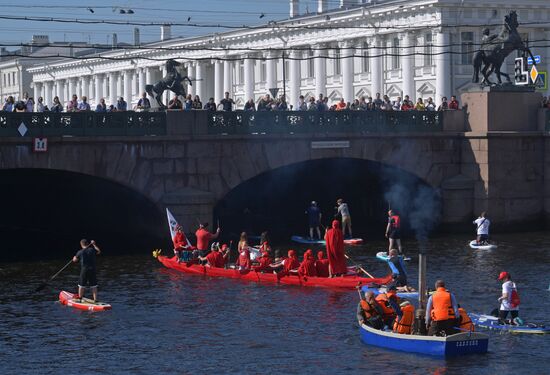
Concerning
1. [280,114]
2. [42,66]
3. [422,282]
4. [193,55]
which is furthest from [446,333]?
[42,66]

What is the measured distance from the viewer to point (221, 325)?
34750 millimetres

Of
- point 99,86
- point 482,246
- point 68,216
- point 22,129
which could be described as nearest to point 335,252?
point 482,246

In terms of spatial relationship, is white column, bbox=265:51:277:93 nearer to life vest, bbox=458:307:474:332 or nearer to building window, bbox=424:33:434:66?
building window, bbox=424:33:434:66

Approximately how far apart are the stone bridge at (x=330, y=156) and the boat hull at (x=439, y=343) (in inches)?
823

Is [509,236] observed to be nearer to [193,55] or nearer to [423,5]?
[423,5]

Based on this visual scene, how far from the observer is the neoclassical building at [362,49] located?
8900 centimetres

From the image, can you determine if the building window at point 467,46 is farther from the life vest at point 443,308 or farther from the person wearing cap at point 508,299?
the life vest at point 443,308

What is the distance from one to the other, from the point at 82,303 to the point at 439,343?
11.9m

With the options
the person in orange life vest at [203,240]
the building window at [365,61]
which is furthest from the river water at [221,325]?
the building window at [365,61]

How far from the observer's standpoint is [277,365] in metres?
29.9

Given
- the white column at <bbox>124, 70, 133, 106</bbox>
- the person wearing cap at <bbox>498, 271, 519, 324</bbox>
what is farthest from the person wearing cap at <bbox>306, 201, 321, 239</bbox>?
the white column at <bbox>124, 70, 133, 106</bbox>

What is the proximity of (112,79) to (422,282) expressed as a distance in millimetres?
103627

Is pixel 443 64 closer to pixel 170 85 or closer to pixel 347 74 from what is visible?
pixel 347 74

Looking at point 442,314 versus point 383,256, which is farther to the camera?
point 383,256
